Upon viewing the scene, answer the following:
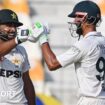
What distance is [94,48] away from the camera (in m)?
7.79

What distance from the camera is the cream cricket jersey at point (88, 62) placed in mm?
7758

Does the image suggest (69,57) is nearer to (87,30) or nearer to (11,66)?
(87,30)

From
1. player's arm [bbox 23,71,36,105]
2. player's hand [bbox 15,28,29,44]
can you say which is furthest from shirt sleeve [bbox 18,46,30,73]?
player's hand [bbox 15,28,29,44]

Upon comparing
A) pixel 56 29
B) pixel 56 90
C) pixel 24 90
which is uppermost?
pixel 24 90

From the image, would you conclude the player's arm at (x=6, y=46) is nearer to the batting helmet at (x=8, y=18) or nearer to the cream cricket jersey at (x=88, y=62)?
the batting helmet at (x=8, y=18)

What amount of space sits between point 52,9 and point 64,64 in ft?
34.1

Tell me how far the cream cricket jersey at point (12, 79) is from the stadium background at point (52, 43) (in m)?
7.69

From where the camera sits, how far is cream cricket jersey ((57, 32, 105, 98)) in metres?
7.76

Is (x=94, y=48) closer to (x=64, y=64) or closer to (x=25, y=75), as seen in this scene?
(x=64, y=64)

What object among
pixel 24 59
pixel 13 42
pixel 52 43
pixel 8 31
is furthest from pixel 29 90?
pixel 52 43

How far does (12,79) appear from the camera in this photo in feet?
26.9

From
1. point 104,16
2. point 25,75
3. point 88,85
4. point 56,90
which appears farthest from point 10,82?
point 56,90

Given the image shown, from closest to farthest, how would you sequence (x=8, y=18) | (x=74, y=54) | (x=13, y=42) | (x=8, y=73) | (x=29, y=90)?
(x=74, y=54), (x=13, y=42), (x=8, y=73), (x=8, y=18), (x=29, y=90)

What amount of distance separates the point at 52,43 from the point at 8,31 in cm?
960
